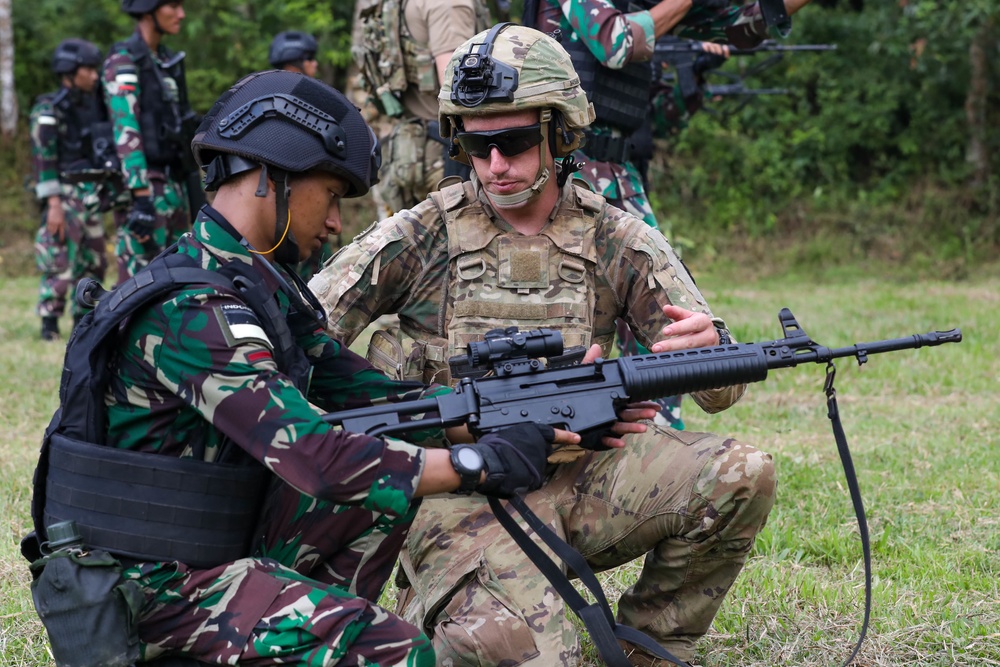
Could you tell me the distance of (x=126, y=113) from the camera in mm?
7887

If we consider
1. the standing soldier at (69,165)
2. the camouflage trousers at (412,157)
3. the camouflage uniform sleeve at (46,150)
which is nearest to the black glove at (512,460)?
the camouflage trousers at (412,157)

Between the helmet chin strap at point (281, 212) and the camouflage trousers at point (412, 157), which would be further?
the camouflage trousers at point (412, 157)

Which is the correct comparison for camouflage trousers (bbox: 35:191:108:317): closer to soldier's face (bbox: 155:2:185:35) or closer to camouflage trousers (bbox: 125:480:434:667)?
soldier's face (bbox: 155:2:185:35)

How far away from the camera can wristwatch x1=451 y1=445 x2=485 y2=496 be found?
2.69m

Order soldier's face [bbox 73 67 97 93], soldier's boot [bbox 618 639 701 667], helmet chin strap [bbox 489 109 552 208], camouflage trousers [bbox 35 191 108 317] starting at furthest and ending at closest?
1. soldier's face [bbox 73 67 97 93]
2. camouflage trousers [bbox 35 191 108 317]
3. helmet chin strap [bbox 489 109 552 208]
4. soldier's boot [bbox 618 639 701 667]

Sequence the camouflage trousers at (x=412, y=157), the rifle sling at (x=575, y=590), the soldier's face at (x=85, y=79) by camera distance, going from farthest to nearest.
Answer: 1. the soldier's face at (x=85, y=79)
2. the camouflage trousers at (x=412, y=157)
3. the rifle sling at (x=575, y=590)

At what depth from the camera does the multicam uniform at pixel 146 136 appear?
789 centimetres

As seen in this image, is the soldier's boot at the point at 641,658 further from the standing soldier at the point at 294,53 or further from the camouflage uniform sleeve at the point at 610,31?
the standing soldier at the point at 294,53

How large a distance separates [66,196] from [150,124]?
3.14 meters

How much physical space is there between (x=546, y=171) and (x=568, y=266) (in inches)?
12.2

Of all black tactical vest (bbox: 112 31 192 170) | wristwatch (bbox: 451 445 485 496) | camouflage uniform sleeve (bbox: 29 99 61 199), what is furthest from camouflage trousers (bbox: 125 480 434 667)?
camouflage uniform sleeve (bbox: 29 99 61 199)

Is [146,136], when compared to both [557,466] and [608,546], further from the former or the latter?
[608,546]

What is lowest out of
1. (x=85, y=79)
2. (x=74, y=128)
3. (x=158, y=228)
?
(x=74, y=128)

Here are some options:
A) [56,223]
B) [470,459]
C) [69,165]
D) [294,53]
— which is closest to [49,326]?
[56,223]
